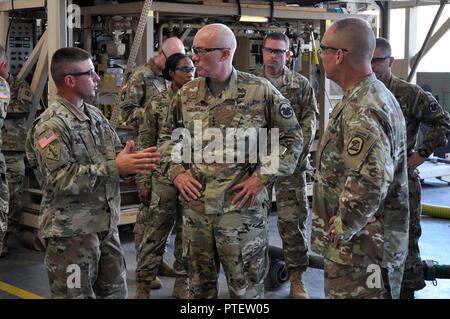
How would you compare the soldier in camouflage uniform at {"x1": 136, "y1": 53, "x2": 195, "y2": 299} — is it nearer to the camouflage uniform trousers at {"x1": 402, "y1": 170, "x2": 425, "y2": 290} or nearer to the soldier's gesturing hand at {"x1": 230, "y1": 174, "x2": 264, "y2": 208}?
the soldier's gesturing hand at {"x1": 230, "y1": 174, "x2": 264, "y2": 208}

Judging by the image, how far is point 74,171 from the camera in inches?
128

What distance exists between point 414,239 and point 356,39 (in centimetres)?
202

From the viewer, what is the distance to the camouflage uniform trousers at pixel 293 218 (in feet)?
16.0

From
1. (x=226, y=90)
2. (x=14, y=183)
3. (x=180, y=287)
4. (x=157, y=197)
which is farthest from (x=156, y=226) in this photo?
(x=14, y=183)

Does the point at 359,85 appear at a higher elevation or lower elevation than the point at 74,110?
higher

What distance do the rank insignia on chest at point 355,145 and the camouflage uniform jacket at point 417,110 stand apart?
1793 mm

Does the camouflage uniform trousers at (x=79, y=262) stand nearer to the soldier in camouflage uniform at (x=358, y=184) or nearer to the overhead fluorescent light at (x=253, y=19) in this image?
the soldier in camouflage uniform at (x=358, y=184)

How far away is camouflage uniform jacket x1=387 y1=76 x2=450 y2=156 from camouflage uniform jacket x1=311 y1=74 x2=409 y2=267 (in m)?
1.55
